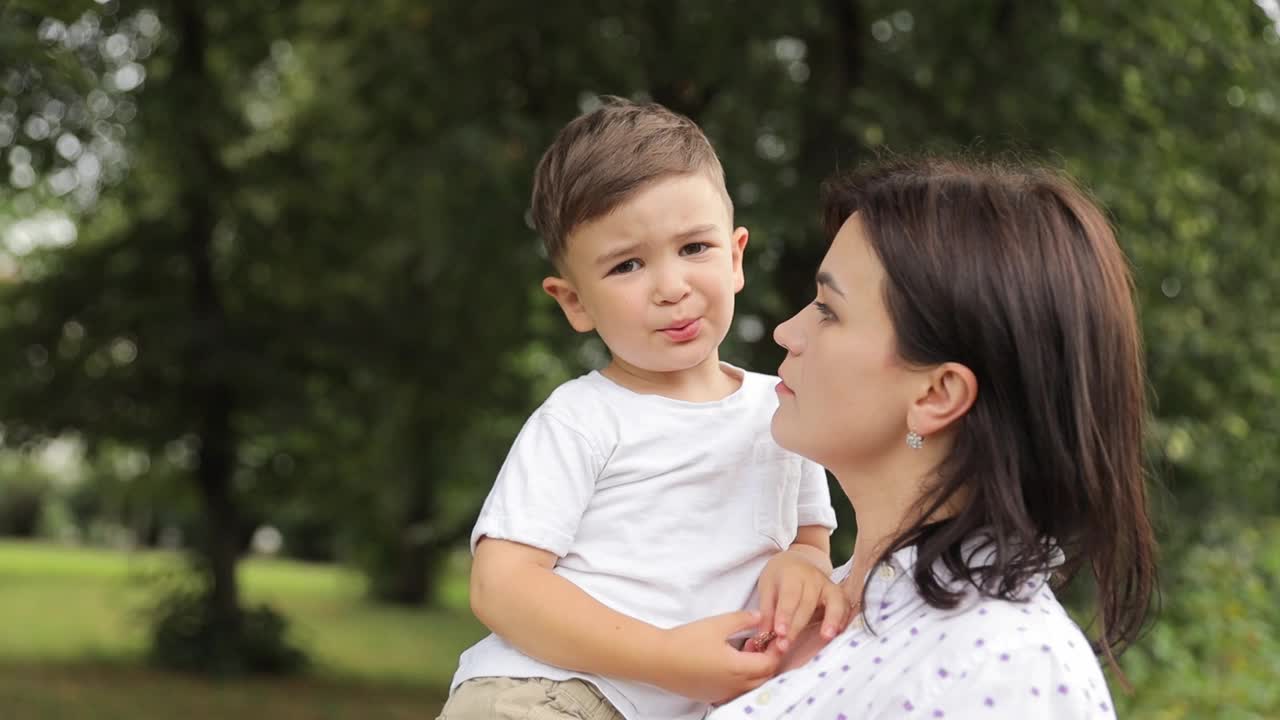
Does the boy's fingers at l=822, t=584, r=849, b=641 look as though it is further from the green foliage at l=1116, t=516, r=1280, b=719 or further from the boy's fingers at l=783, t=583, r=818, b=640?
the green foliage at l=1116, t=516, r=1280, b=719

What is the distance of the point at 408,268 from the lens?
35.9 ft

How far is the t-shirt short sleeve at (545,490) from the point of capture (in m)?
2.01

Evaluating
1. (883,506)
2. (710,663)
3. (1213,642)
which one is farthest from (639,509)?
(1213,642)

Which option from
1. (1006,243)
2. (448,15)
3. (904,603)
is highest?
(448,15)

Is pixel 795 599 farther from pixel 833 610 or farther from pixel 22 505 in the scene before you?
pixel 22 505

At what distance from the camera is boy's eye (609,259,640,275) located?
210 centimetres

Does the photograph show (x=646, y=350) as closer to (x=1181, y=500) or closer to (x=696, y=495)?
(x=696, y=495)

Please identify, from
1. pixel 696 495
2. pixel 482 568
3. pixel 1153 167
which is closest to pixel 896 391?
pixel 696 495

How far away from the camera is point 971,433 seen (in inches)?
72.3

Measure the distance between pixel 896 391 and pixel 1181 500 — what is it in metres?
6.87

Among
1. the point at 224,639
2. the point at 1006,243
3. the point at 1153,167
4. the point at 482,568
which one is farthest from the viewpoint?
the point at 224,639

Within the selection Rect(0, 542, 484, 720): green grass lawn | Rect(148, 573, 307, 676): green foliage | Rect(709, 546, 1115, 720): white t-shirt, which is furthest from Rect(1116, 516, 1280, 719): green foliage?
Rect(148, 573, 307, 676): green foliage

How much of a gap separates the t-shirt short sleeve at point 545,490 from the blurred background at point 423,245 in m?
2.04

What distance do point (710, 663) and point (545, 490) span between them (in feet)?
1.12
